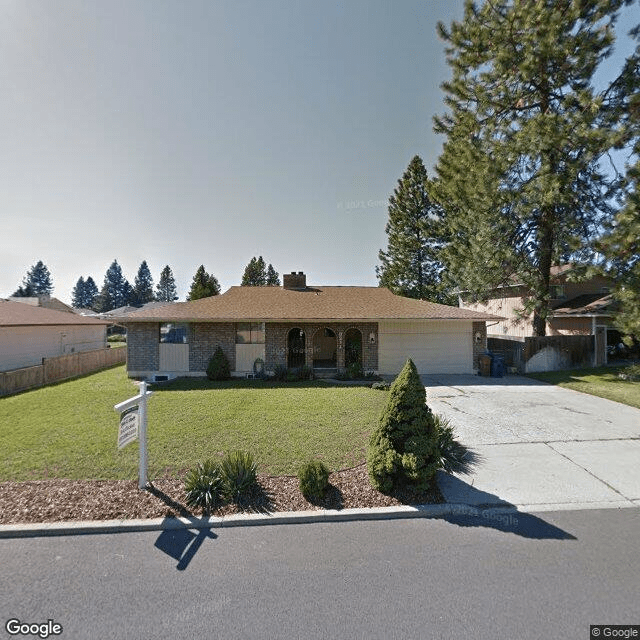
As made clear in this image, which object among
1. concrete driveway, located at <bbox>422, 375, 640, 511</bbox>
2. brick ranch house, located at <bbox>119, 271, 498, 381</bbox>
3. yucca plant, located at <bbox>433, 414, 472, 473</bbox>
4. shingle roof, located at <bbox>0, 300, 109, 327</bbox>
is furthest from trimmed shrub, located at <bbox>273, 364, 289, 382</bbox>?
shingle roof, located at <bbox>0, 300, 109, 327</bbox>

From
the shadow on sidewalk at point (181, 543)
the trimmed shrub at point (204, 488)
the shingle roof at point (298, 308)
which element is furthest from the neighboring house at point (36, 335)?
the shadow on sidewalk at point (181, 543)

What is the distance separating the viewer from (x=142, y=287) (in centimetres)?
8500

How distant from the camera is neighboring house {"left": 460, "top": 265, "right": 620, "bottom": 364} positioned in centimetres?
1703

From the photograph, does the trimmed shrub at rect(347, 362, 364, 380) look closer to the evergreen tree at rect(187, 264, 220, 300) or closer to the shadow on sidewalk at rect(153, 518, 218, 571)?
the shadow on sidewalk at rect(153, 518, 218, 571)

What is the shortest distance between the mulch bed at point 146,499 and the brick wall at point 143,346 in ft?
30.4

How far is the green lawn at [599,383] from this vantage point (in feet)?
34.6

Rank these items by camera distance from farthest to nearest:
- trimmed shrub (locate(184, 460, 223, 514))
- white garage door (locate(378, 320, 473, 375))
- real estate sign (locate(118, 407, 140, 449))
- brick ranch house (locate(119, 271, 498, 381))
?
1. white garage door (locate(378, 320, 473, 375))
2. brick ranch house (locate(119, 271, 498, 381))
3. real estate sign (locate(118, 407, 140, 449))
4. trimmed shrub (locate(184, 460, 223, 514))

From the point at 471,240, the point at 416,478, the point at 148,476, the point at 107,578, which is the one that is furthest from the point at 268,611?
the point at 471,240

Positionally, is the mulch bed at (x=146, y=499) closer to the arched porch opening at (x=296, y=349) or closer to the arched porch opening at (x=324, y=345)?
the arched porch opening at (x=296, y=349)

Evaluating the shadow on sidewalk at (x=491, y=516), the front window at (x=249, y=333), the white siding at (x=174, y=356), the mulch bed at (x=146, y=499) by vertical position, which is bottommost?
the shadow on sidewalk at (x=491, y=516)

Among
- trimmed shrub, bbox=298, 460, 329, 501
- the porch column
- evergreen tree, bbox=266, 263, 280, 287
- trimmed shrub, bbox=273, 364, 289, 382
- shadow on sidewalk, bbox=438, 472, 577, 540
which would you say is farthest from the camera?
evergreen tree, bbox=266, 263, 280, 287

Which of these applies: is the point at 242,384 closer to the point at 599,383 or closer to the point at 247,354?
the point at 247,354

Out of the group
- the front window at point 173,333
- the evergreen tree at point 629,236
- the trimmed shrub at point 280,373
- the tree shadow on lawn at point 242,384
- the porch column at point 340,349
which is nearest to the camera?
the evergreen tree at point 629,236

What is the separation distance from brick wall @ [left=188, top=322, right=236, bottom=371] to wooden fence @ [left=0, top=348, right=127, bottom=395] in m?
5.99
